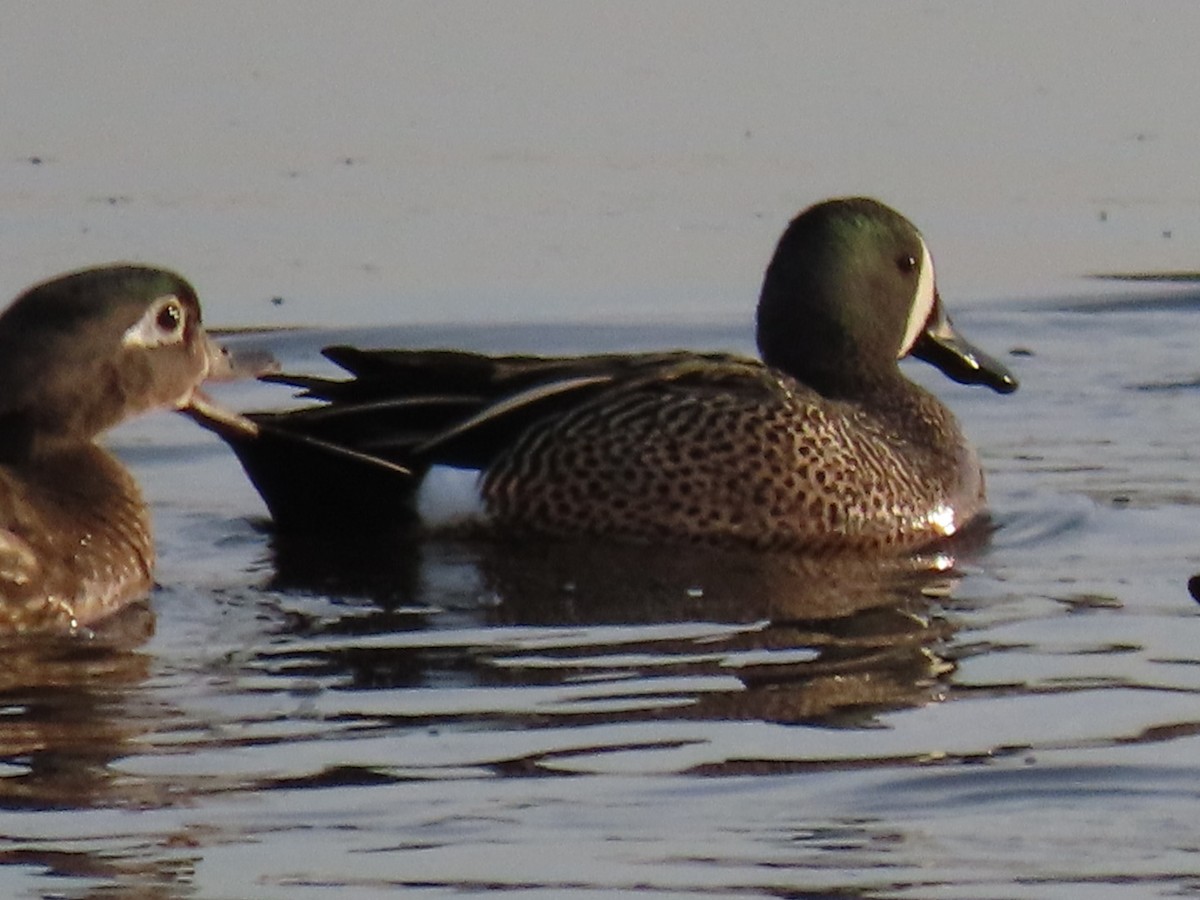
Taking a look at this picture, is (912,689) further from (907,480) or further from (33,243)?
(33,243)

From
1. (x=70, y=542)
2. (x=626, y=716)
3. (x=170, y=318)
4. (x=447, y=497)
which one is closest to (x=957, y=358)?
(x=447, y=497)

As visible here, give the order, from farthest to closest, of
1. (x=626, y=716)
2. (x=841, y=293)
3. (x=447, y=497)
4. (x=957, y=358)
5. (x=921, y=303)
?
(x=957, y=358) → (x=921, y=303) → (x=841, y=293) → (x=447, y=497) → (x=626, y=716)

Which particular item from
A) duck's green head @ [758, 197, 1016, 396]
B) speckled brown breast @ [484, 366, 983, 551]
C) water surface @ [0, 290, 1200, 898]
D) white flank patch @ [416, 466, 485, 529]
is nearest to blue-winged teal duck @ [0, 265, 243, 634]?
water surface @ [0, 290, 1200, 898]

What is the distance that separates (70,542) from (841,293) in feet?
9.30

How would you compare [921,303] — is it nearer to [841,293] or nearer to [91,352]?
[841,293]

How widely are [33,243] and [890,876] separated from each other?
6925mm

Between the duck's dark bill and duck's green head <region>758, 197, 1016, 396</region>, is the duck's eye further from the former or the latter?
the duck's dark bill

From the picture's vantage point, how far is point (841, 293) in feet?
32.8

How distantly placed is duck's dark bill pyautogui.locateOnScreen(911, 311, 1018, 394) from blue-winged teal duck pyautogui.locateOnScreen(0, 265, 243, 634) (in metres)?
2.75

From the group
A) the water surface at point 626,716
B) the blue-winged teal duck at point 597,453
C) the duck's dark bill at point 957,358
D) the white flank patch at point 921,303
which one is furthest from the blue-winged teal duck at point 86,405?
the duck's dark bill at point 957,358

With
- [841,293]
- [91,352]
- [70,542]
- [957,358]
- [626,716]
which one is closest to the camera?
[626,716]

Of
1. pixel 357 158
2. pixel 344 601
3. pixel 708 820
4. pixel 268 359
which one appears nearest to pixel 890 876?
pixel 708 820

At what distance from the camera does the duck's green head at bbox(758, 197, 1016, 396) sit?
995 cm

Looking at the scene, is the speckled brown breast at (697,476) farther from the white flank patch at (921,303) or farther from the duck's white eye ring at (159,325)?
the duck's white eye ring at (159,325)
